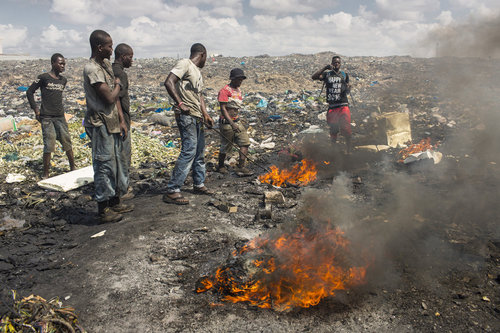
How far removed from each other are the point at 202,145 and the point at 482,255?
3476mm

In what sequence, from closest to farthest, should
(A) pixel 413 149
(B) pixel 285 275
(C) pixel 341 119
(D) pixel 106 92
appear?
(B) pixel 285 275 < (D) pixel 106 92 < (C) pixel 341 119 < (A) pixel 413 149

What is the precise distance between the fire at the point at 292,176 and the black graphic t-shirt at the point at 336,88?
1.48 m

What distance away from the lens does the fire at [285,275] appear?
8.38 feet

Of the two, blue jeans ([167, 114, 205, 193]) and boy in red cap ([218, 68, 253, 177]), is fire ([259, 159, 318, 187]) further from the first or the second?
blue jeans ([167, 114, 205, 193])

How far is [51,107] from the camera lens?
5211mm

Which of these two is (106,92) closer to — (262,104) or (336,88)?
(336,88)

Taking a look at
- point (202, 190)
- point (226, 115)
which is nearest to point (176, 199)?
point (202, 190)

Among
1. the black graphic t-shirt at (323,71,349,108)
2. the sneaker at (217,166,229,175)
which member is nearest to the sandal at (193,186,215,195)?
the sneaker at (217,166,229,175)

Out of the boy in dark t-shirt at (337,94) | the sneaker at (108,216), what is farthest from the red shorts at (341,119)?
the sneaker at (108,216)

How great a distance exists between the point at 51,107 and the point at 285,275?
15.8 feet

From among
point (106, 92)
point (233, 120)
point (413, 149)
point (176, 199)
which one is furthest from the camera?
point (413, 149)

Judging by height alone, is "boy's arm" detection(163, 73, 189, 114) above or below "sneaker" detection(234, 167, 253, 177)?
above

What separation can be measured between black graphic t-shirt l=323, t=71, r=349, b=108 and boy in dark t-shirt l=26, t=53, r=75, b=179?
4773 mm

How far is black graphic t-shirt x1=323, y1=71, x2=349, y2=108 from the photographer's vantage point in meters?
6.13
